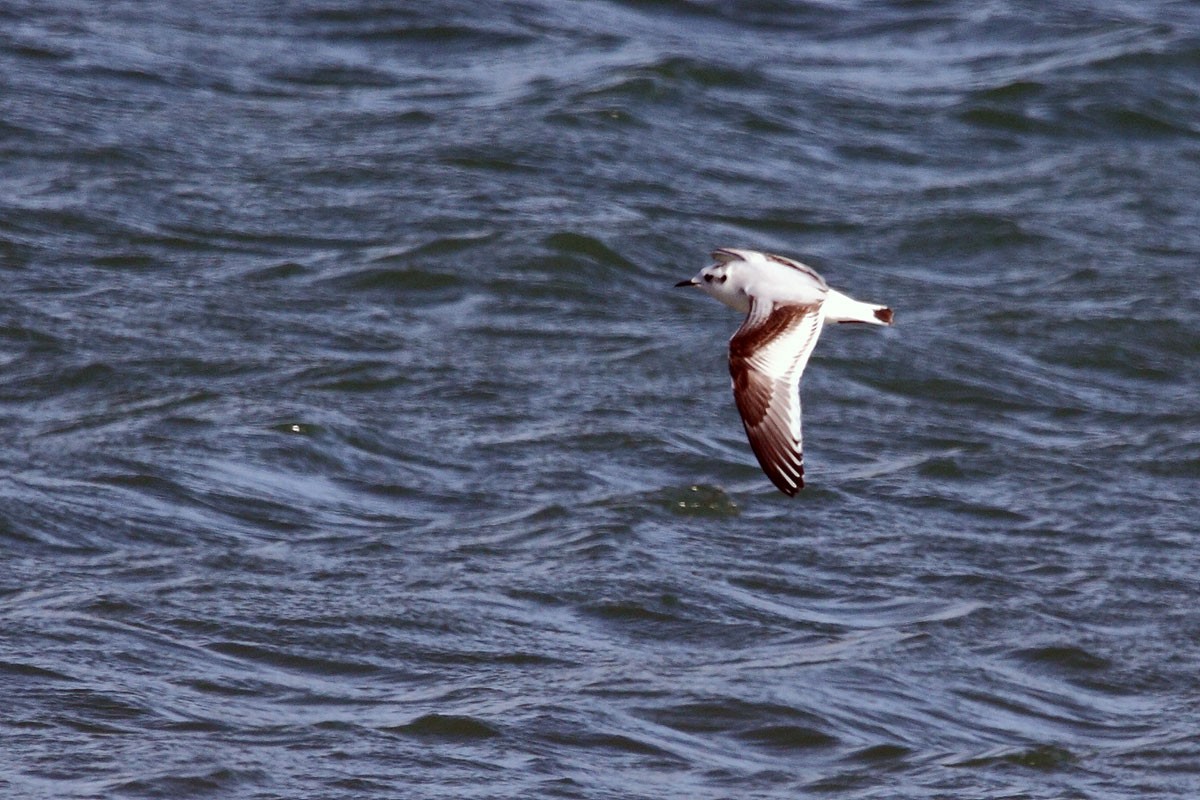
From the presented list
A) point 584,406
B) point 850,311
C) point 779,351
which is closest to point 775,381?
point 779,351

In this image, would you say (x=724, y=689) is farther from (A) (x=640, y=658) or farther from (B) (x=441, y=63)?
(B) (x=441, y=63)

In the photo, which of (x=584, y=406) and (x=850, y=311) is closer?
(x=850, y=311)

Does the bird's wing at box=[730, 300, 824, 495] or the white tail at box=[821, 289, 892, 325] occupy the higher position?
the white tail at box=[821, 289, 892, 325]

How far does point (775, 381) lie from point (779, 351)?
0.12 m

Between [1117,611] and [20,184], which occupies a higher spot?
[20,184]

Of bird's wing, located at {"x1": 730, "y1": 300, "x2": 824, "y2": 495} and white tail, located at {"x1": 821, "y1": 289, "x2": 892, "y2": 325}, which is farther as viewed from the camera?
white tail, located at {"x1": 821, "y1": 289, "x2": 892, "y2": 325}

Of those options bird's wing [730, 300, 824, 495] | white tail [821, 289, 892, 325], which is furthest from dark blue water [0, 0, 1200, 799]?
white tail [821, 289, 892, 325]

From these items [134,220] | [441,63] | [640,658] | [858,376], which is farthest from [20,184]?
[640,658]

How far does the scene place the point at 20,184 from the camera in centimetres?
Answer: 1130

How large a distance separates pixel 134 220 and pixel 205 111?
4.98ft

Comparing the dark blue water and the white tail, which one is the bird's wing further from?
the dark blue water

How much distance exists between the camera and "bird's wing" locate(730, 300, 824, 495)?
6016mm

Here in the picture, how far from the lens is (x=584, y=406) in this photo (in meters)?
9.51

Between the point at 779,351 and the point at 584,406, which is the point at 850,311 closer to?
the point at 779,351
